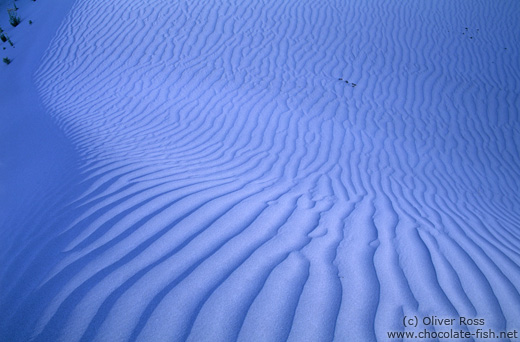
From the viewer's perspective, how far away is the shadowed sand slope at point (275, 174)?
156 centimetres

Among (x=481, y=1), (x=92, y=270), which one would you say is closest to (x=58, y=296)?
(x=92, y=270)

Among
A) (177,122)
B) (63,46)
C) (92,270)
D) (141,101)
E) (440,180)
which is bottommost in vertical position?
(92,270)

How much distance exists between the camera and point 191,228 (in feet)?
6.84

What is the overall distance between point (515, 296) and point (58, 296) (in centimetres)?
255

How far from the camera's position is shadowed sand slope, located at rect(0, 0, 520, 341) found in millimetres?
1563

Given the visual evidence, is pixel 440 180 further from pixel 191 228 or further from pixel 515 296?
pixel 191 228

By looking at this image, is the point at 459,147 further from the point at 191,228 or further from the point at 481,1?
the point at 481,1

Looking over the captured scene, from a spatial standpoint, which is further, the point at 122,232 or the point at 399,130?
the point at 399,130

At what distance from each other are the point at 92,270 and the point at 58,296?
19 centimetres

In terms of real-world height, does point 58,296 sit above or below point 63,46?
below

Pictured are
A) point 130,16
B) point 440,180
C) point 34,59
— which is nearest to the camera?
point 440,180

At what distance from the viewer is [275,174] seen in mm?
3670

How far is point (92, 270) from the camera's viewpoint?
1733 mm

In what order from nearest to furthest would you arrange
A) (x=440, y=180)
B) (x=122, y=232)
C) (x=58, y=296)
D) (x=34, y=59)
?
(x=58, y=296), (x=122, y=232), (x=440, y=180), (x=34, y=59)
